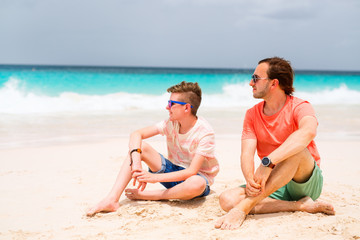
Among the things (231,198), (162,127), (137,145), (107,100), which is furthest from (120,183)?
(107,100)

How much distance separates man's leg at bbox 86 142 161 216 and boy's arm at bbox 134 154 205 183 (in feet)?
0.77

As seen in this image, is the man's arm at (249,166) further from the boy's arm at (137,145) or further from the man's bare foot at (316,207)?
the boy's arm at (137,145)

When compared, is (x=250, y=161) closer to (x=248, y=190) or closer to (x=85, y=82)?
(x=248, y=190)

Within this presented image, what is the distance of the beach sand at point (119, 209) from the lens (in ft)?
9.50

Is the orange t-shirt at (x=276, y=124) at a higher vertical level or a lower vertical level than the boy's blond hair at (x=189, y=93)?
lower

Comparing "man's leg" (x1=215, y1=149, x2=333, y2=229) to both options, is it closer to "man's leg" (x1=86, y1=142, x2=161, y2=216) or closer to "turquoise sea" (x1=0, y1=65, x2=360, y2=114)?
"man's leg" (x1=86, y1=142, x2=161, y2=216)

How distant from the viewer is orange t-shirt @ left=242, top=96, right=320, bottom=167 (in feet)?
10.2

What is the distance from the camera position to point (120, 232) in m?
2.97

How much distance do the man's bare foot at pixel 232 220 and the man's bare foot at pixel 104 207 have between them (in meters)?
1.04

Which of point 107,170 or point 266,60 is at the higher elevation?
point 266,60

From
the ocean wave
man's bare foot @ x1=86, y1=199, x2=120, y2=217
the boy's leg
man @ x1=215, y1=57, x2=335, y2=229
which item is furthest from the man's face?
the ocean wave

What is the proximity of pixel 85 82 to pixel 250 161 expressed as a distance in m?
23.9

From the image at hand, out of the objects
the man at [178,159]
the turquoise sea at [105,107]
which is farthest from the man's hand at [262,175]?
the turquoise sea at [105,107]

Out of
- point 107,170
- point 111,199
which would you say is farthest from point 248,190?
point 107,170
